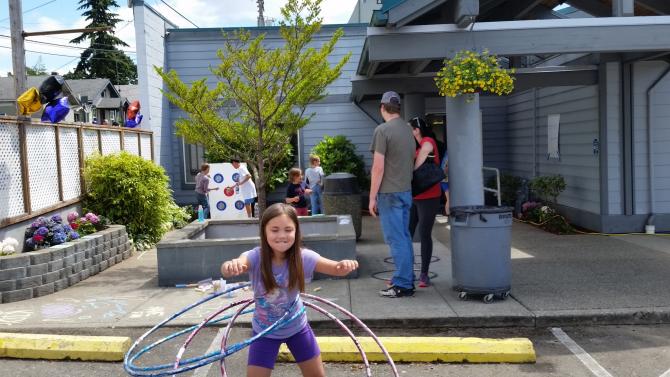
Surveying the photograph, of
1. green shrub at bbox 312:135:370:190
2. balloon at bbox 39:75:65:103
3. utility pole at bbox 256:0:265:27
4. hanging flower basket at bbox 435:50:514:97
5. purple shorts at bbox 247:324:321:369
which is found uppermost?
utility pole at bbox 256:0:265:27

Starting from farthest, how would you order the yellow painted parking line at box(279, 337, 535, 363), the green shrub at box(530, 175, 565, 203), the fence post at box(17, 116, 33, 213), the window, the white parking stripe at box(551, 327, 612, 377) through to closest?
the window → the green shrub at box(530, 175, 565, 203) → the fence post at box(17, 116, 33, 213) → the yellow painted parking line at box(279, 337, 535, 363) → the white parking stripe at box(551, 327, 612, 377)

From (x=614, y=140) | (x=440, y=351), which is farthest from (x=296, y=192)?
(x=440, y=351)

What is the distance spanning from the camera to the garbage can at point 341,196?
10.9 m

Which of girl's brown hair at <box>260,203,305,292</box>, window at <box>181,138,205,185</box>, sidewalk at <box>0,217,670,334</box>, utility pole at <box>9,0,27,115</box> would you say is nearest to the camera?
girl's brown hair at <box>260,203,305,292</box>

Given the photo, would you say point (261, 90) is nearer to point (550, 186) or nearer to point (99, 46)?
Result: point (550, 186)

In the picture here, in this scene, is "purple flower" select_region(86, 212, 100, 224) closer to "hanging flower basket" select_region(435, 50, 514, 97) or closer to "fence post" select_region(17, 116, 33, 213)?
"fence post" select_region(17, 116, 33, 213)

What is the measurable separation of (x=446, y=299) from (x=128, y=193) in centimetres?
636

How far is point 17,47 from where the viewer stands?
30.6 feet

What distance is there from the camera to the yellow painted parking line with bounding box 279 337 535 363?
498cm

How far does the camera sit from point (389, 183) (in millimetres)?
6527

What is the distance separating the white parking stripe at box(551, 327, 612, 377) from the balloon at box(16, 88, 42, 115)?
703cm

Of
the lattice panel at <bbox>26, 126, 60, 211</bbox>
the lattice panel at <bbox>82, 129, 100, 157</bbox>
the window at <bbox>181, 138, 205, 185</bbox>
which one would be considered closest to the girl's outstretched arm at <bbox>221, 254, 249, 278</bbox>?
the lattice panel at <bbox>26, 126, 60, 211</bbox>

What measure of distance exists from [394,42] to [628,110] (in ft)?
18.1

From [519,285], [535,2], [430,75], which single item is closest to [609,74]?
[535,2]
